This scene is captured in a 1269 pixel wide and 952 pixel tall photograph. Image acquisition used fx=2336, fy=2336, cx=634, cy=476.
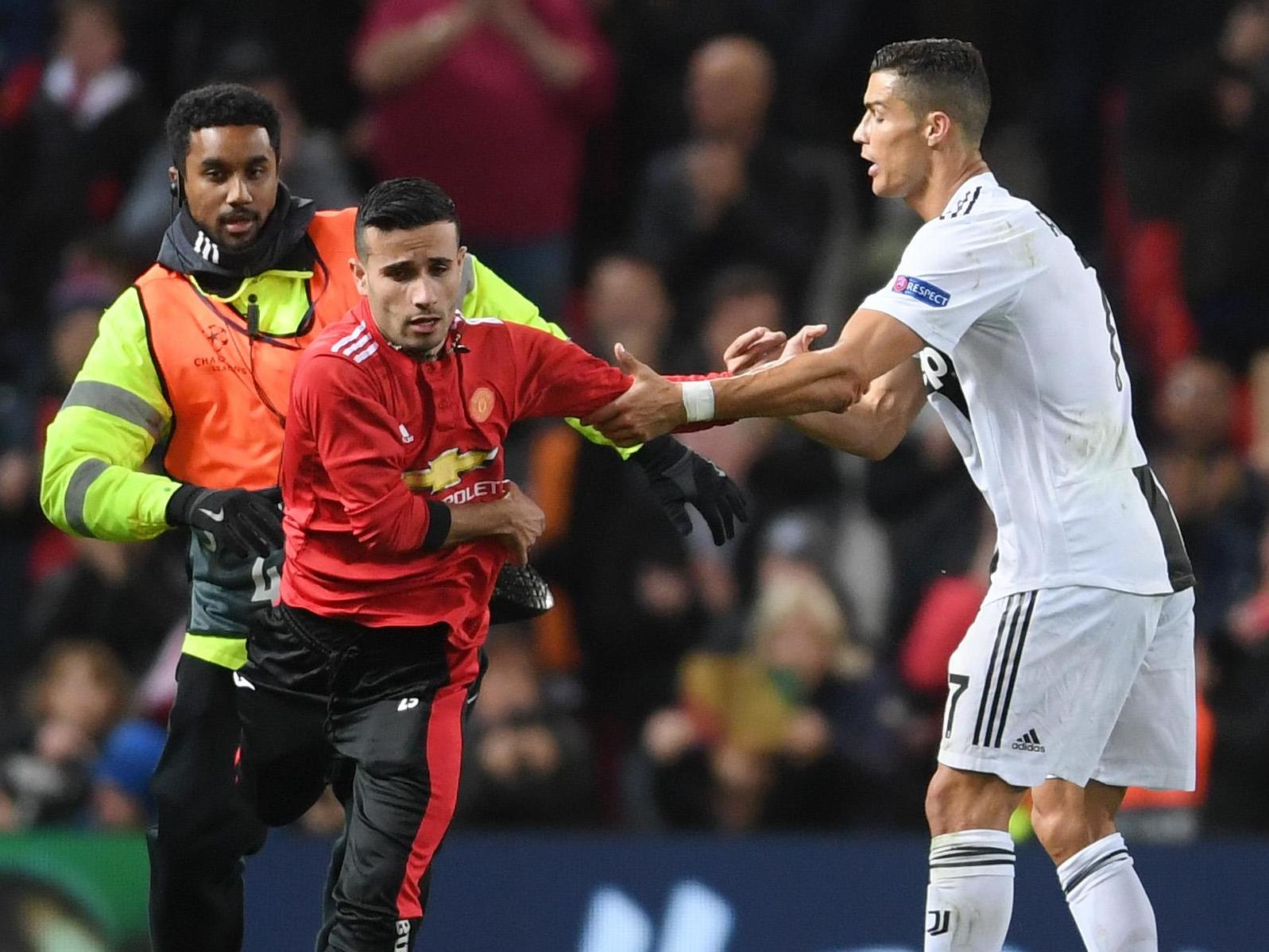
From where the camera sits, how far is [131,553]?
8523mm

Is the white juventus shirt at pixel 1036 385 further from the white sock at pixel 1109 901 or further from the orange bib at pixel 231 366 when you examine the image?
the orange bib at pixel 231 366

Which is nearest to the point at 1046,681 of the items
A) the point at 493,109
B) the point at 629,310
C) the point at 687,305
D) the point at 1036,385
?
the point at 1036,385

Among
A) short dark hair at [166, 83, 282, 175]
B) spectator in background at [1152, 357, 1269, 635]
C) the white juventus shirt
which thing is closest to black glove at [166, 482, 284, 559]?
short dark hair at [166, 83, 282, 175]

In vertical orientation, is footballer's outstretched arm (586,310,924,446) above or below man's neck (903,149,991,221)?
below

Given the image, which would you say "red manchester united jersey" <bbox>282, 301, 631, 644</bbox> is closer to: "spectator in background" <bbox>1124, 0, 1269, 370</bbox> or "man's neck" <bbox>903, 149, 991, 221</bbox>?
"man's neck" <bbox>903, 149, 991, 221</bbox>

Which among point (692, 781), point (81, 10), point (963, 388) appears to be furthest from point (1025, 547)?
point (81, 10)

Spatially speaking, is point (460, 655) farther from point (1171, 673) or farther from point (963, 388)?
point (1171, 673)

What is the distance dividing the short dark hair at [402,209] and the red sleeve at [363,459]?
11.9 inches

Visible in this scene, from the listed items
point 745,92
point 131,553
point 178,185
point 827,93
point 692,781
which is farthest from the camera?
point 827,93

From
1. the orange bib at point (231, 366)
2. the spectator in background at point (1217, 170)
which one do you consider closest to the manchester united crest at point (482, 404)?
the orange bib at point (231, 366)

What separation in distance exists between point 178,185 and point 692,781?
3.30 meters

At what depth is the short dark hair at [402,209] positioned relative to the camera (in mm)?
4875

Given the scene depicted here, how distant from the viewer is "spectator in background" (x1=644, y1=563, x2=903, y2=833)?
26.1 ft

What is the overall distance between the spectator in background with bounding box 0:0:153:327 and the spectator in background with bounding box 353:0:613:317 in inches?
43.1
